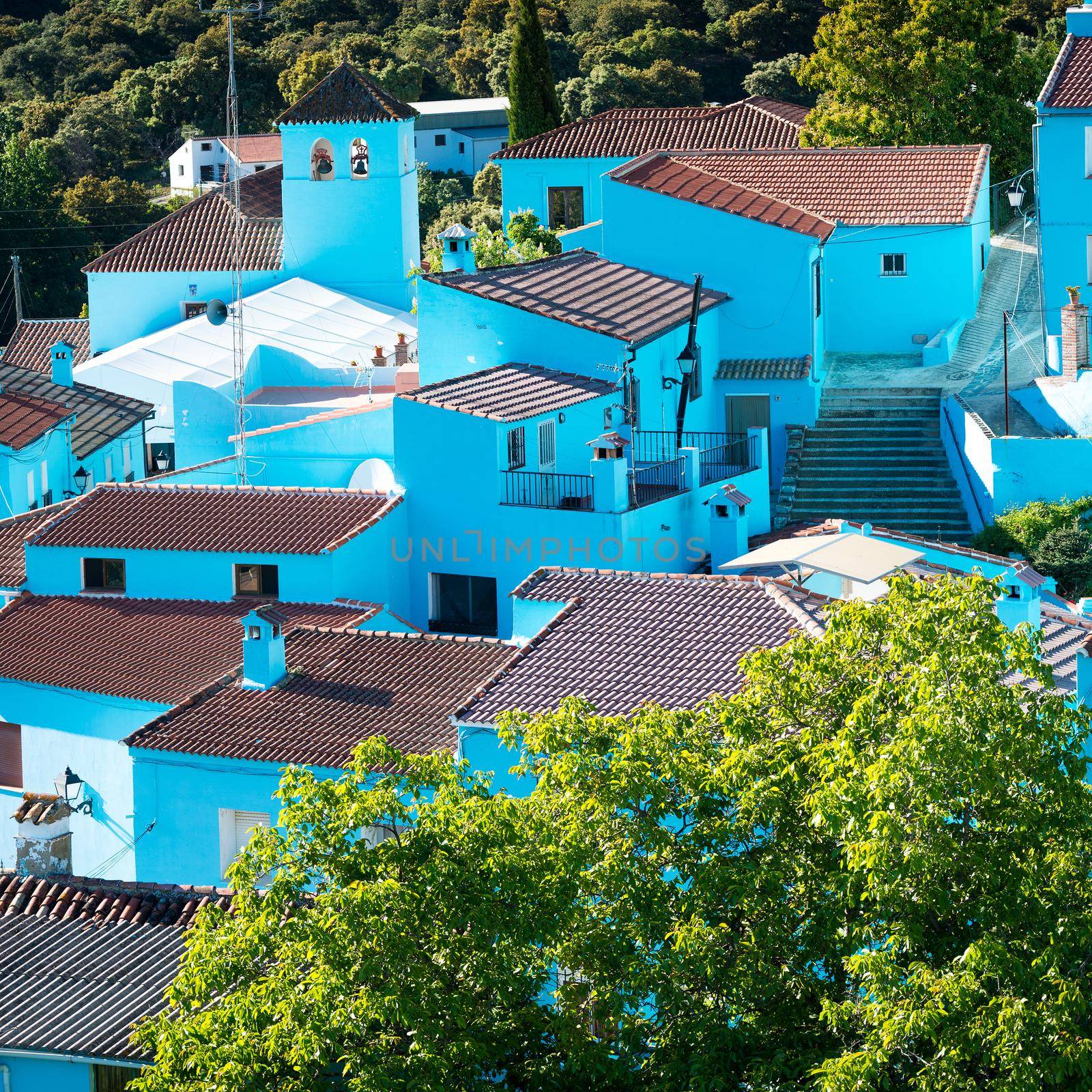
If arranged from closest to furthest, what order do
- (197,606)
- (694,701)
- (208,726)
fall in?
(694,701), (208,726), (197,606)

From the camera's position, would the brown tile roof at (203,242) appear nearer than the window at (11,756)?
No

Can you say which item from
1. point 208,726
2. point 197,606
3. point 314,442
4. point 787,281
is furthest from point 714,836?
point 787,281

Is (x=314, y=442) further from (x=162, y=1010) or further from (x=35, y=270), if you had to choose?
(x=35, y=270)

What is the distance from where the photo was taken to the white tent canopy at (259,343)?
52.2 m

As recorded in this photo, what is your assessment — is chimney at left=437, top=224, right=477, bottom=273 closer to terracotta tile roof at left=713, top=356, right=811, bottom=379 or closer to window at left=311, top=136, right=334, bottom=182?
terracotta tile roof at left=713, top=356, right=811, bottom=379

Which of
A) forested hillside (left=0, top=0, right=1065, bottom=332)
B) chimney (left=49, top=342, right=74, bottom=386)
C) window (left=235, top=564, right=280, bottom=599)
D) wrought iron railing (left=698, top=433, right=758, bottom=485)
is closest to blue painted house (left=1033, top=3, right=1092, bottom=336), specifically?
wrought iron railing (left=698, top=433, right=758, bottom=485)

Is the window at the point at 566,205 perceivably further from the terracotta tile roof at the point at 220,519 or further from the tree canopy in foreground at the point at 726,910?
the tree canopy in foreground at the point at 726,910

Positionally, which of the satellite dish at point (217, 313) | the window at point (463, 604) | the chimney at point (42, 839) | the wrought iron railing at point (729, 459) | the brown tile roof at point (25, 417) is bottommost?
the chimney at point (42, 839)

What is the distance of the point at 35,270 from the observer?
275 feet

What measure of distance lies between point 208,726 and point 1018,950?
16104mm

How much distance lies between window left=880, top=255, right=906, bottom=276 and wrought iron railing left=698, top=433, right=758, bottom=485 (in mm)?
6770

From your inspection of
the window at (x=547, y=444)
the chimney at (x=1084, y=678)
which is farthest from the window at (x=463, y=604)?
the chimney at (x=1084, y=678)

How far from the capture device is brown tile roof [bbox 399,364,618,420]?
3784 centimetres

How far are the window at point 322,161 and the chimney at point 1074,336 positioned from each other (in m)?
21.9
